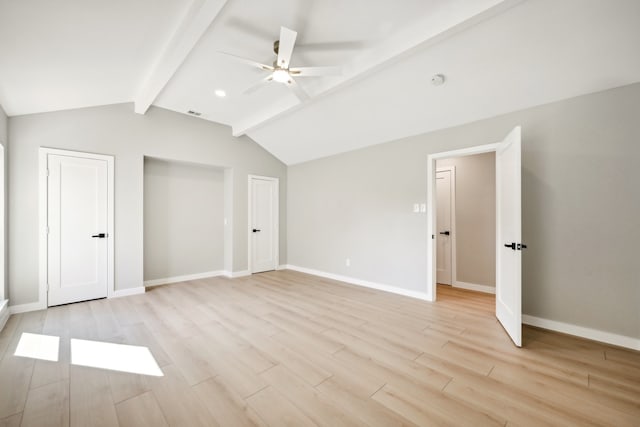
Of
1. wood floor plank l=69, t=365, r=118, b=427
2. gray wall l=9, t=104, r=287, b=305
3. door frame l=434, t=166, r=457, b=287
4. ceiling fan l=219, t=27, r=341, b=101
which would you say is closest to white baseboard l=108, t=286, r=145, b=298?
gray wall l=9, t=104, r=287, b=305

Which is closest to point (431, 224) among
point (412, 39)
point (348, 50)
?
point (412, 39)

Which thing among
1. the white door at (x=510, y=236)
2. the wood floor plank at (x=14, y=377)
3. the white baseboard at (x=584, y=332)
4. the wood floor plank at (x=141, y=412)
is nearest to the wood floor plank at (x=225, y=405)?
the wood floor plank at (x=141, y=412)

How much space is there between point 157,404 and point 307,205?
172 inches

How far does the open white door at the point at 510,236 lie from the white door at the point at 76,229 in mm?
5291

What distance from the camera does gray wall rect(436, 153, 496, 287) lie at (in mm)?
4184

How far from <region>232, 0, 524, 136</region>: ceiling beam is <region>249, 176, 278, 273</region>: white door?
8.78ft

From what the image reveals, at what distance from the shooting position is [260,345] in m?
2.41

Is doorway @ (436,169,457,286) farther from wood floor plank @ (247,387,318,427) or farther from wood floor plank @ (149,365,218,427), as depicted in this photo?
wood floor plank @ (149,365,218,427)

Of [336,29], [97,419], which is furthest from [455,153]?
[97,419]

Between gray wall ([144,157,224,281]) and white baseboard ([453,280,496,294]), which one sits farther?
gray wall ([144,157,224,281])

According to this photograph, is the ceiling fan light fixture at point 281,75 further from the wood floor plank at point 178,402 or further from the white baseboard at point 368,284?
the white baseboard at point 368,284

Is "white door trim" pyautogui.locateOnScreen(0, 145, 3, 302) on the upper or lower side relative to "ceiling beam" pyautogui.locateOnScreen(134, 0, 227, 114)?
lower

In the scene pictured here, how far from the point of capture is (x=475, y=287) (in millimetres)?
4320

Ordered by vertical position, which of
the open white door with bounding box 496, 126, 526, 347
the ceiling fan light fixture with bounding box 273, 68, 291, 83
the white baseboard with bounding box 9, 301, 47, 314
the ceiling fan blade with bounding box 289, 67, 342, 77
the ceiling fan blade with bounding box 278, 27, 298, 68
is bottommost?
the white baseboard with bounding box 9, 301, 47, 314
